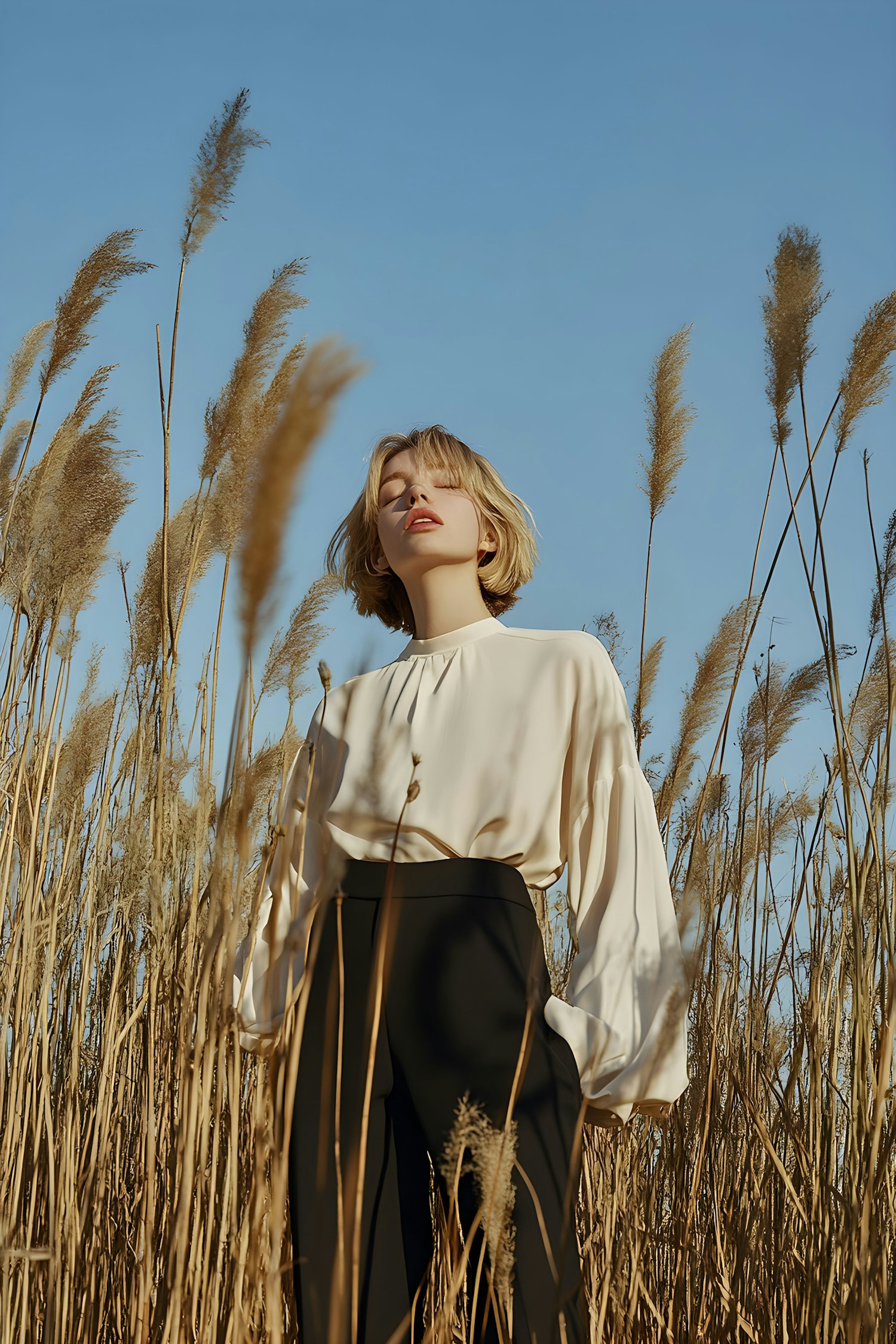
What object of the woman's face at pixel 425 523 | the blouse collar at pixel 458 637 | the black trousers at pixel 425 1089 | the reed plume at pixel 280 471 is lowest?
the black trousers at pixel 425 1089

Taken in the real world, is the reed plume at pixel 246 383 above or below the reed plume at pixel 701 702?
above

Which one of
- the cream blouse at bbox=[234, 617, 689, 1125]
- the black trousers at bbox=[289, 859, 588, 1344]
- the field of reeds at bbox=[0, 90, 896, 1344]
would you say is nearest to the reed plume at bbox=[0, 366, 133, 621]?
the field of reeds at bbox=[0, 90, 896, 1344]

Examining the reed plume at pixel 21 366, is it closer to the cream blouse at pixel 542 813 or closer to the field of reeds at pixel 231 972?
the field of reeds at pixel 231 972

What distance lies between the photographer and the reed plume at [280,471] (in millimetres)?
522

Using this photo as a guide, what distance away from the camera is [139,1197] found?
1.24 meters

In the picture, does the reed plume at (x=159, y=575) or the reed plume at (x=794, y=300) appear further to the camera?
the reed plume at (x=159, y=575)

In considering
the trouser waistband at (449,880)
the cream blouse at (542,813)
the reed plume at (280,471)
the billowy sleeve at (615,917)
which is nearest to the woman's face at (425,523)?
the cream blouse at (542,813)

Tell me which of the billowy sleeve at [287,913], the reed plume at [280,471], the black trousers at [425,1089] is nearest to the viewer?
the reed plume at [280,471]

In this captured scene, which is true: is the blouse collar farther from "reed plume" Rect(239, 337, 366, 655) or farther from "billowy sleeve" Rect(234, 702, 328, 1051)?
"reed plume" Rect(239, 337, 366, 655)

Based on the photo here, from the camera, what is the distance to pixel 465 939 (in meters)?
1.09

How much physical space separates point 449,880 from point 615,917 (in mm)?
186

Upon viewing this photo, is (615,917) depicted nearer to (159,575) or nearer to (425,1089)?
(425,1089)

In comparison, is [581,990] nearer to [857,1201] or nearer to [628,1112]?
[628,1112]

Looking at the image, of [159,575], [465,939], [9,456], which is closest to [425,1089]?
[465,939]
